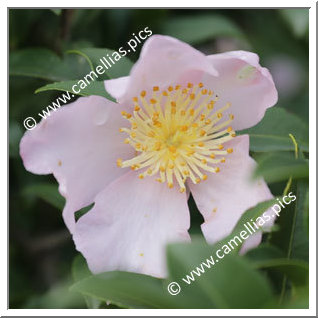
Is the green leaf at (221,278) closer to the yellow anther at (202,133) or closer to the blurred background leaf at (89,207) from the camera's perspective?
the blurred background leaf at (89,207)

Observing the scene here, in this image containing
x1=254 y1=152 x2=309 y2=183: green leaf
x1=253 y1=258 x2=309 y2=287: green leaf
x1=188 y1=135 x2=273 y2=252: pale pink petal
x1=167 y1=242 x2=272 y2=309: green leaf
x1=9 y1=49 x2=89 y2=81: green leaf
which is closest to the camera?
x1=167 y1=242 x2=272 y2=309: green leaf

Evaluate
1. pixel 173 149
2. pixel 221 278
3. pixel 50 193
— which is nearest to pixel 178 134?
pixel 173 149

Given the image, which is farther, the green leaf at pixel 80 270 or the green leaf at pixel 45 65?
the green leaf at pixel 45 65

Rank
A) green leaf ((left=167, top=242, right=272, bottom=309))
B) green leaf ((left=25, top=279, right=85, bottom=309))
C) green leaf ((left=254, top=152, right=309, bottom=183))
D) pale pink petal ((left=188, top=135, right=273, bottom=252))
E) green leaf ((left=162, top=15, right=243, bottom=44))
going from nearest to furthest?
green leaf ((left=167, top=242, right=272, bottom=309)) → green leaf ((left=254, top=152, right=309, bottom=183)) → pale pink petal ((left=188, top=135, right=273, bottom=252)) → green leaf ((left=25, top=279, right=85, bottom=309)) → green leaf ((left=162, top=15, right=243, bottom=44))

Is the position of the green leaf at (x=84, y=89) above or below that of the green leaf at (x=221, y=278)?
above

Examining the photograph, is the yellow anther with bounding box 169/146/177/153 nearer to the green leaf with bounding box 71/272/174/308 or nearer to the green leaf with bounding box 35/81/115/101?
the green leaf with bounding box 35/81/115/101

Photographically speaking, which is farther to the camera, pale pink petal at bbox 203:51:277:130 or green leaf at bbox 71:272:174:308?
pale pink petal at bbox 203:51:277:130

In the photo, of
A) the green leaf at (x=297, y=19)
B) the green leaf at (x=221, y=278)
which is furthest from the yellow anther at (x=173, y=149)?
the green leaf at (x=297, y=19)

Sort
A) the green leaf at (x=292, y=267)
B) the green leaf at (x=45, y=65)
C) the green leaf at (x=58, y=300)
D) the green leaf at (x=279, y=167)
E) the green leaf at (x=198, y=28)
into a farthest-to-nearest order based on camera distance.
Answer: the green leaf at (x=198, y=28) → the green leaf at (x=45, y=65) → the green leaf at (x=58, y=300) → the green leaf at (x=292, y=267) → the green leaf at (x=279, y=167)

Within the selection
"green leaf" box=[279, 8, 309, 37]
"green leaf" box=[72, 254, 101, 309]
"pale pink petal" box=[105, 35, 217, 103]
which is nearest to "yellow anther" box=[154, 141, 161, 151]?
"pale pink petal" box=[105, 35, 217, 103]
